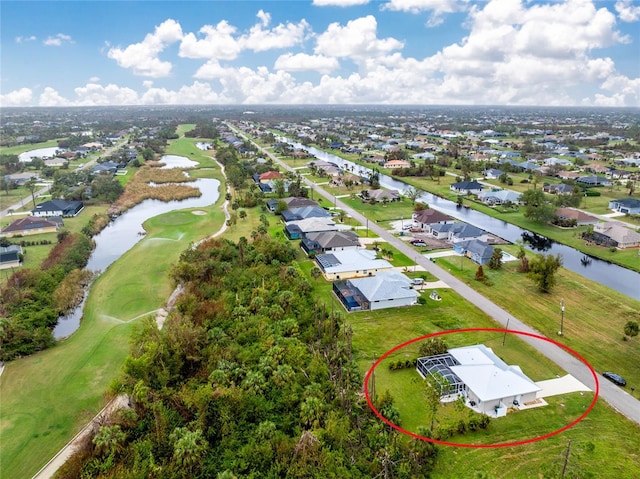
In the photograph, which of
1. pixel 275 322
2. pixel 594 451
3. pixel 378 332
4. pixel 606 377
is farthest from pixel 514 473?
pixel 275 322

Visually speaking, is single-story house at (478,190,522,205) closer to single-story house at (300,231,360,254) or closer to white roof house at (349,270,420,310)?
A: single-story house at (300,231,360,254)

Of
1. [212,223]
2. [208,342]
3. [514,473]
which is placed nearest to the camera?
[514,473]

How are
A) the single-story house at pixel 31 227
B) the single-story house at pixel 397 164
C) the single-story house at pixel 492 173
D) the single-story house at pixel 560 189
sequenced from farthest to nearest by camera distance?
the single-story house at pixel 397 164 → the single-story house at pixel 492 173 → the single-story house at pixel 560 189 → the single-story house at pixel 31 227

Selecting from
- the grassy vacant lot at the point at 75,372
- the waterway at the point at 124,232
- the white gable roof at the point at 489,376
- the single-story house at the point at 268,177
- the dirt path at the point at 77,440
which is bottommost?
the waterway at the point at 124,232

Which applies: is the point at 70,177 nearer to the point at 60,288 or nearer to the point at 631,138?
the point at 60,288

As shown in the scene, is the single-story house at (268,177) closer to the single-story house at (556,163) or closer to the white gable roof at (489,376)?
the single-story house at (556,163)

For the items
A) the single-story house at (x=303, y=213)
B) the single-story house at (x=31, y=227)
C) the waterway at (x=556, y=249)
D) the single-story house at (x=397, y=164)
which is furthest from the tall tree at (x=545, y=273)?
the single-story house at (x=397, y=164)

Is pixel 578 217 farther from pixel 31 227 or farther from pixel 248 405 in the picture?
pixel 31 227

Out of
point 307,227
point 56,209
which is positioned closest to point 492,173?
point 307,227
